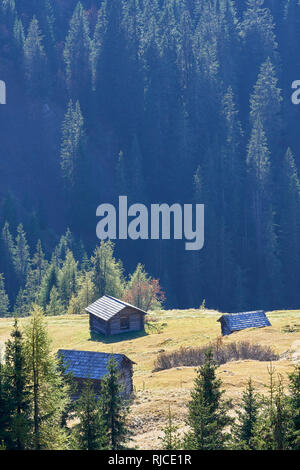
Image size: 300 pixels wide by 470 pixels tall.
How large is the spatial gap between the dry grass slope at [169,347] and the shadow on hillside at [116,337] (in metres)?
0.08

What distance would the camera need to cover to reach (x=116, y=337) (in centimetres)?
4794

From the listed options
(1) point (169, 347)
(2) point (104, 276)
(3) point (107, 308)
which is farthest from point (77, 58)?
(1) point (169, 347)

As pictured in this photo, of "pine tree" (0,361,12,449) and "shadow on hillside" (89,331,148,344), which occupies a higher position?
"shadow on hillside" (89,331,148,344)

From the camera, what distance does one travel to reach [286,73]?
11969cm

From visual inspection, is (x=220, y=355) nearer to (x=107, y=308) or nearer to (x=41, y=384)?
(x=107, y=308)

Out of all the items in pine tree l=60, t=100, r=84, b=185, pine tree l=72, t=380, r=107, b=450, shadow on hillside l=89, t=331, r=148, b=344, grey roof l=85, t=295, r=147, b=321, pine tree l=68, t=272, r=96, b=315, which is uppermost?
pine tree l=60, t=100, r=84, b=185

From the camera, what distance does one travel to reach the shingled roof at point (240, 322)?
4197cm

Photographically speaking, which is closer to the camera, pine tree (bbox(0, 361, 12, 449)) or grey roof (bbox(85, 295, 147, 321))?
pine tree (bbox(0, 361, 12, 449))

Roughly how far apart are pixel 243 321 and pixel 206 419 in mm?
26048

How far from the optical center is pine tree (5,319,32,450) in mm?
17156

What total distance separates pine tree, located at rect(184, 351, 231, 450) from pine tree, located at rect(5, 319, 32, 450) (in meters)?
4.88

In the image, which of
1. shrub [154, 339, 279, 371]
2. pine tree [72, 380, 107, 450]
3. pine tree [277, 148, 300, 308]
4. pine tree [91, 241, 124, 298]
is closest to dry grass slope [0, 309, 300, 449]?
shrub [154, 339, 279, 371]

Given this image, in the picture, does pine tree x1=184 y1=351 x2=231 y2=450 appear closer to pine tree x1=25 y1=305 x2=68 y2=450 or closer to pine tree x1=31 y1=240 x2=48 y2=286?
pine tree x1=25 y1=305 x2=68 y2=450

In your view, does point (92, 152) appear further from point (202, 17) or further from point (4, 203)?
point (202, 17)
